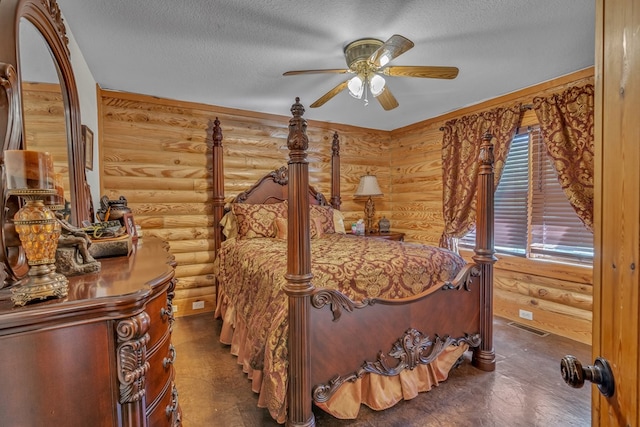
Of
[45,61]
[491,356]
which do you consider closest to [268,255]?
[45,61]

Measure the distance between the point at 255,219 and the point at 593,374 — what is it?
114 inches

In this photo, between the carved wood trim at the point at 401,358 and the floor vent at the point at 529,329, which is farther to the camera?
the floor vent at the point at 529,329

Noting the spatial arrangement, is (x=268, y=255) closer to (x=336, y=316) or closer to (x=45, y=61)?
(x=336, y=316)

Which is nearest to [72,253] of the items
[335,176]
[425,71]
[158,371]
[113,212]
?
[158,371]

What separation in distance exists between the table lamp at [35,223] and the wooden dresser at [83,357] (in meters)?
0.05

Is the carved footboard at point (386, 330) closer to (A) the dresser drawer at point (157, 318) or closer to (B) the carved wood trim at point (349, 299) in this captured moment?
(B) the carved wood trim at point (349, 299)

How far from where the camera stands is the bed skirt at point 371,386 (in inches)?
65.2

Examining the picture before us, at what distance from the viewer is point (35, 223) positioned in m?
0.80

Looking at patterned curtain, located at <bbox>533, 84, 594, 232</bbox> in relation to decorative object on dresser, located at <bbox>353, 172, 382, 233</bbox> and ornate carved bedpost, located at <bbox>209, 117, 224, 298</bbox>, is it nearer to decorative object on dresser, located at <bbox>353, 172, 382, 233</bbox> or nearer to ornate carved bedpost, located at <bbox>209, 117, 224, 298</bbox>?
decorative object on dresser, located at <bbox>353, 172, 382, 233</bbox>

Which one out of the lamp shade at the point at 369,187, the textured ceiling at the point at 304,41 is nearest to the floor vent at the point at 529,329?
the lamp shade at the point at 369,187

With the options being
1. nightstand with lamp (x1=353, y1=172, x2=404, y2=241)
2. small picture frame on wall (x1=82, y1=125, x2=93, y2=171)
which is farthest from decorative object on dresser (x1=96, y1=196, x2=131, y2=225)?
nightstand with lamp (x1=353, y1=172, x2=404, y2=241)

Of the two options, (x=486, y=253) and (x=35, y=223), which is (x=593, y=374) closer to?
(x=35, y=223)

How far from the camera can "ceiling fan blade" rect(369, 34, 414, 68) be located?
161 cm

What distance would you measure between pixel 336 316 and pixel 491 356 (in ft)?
4.65
